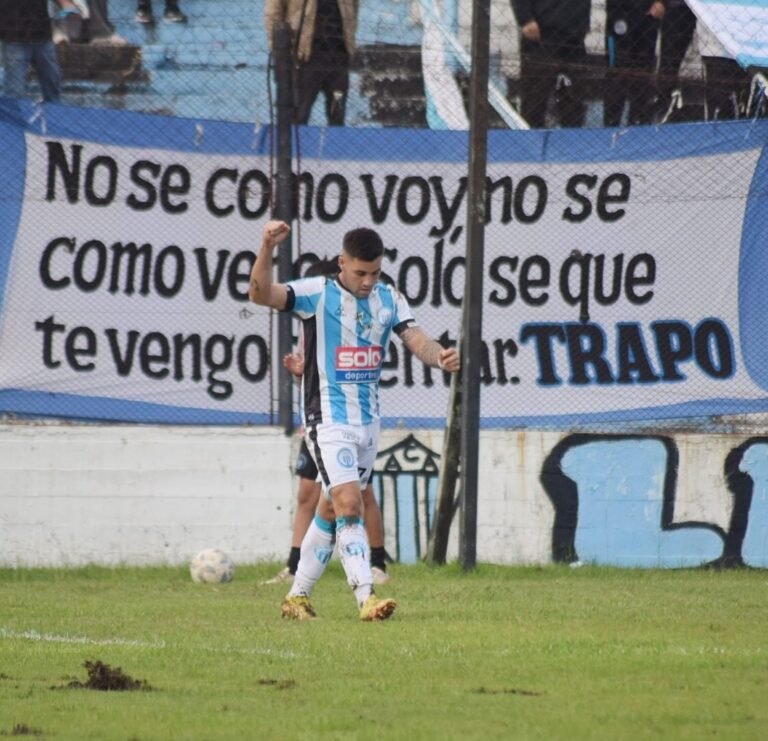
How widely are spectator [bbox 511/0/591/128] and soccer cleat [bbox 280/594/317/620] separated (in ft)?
20.5

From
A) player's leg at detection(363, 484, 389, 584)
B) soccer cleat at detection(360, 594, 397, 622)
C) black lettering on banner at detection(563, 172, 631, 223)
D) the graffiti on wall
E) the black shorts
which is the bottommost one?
the graffiti on wall

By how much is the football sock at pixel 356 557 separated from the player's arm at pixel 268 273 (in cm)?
118

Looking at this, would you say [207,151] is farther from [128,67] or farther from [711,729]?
[711,729]

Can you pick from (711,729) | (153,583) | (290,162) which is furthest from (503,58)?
(711,729)

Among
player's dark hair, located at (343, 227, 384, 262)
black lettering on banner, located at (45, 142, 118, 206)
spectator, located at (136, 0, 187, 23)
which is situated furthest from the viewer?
spectator, located at (136, 0, 187, 23)

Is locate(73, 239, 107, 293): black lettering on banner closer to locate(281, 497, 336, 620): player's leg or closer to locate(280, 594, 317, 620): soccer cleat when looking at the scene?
locate(281, 497, 336, 620): player's leg

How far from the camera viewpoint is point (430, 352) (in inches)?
358

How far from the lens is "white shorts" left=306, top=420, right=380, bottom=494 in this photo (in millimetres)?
8883

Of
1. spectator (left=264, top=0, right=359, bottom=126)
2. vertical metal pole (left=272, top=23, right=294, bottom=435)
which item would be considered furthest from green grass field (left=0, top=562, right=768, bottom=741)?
spectator (left=264, top=0, right=359, bottom=126)

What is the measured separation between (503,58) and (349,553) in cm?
710

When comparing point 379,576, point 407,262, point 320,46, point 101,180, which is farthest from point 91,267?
point 379,576

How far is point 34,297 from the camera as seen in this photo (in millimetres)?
13484

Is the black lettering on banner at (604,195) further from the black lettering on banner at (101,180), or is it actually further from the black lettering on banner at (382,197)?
the black lettering on banner at (101,180)

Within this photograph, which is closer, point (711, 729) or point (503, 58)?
point (711, 729)
